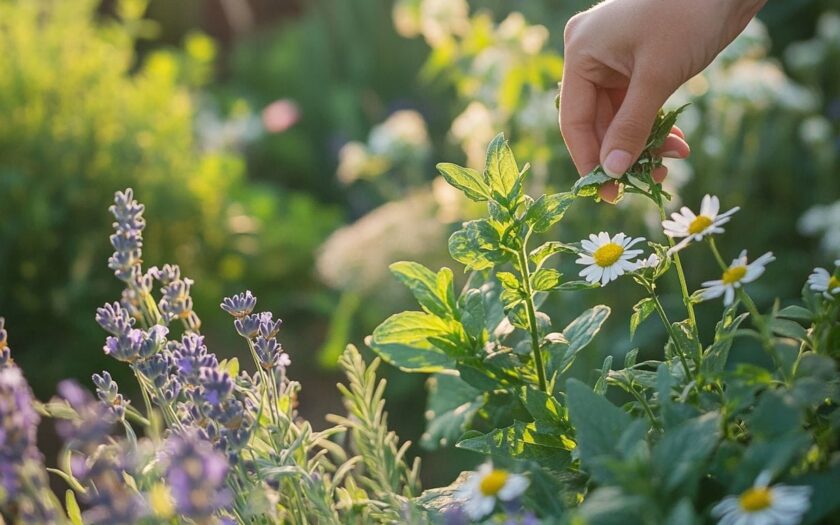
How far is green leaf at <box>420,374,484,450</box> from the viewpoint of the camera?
3.29ft

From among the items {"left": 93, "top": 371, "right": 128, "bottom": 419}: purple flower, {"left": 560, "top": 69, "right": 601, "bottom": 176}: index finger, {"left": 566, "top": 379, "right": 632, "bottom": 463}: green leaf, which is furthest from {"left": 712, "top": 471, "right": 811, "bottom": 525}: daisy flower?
{"left": 560, "top": 69, "right": 601, "bottom": 176}: index finger

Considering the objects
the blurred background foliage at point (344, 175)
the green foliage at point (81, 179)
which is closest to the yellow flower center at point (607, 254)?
the blurred background foliage at point (344, 175)

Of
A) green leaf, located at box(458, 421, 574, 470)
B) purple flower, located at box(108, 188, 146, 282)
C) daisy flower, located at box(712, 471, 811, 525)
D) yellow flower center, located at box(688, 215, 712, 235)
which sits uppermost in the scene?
purple flower, located at box(108, 188, 146, 282)

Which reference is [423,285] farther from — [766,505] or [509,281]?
[766,505]

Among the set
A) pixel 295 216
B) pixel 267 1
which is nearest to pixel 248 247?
pixel 295 216

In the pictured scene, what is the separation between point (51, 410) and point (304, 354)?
2243 mm

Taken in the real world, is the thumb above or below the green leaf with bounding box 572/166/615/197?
above

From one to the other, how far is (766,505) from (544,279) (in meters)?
0.33

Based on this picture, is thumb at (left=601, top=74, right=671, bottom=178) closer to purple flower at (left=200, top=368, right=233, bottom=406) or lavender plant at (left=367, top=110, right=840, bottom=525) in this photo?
lavender plant at (left=367, top=110, right=840, bottom=525)

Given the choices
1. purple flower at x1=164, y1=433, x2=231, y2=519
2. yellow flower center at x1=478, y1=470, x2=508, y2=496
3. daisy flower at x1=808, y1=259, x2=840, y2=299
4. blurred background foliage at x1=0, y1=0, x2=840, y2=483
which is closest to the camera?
purple flower at x1=164, y1=433, x2=231, y2=519

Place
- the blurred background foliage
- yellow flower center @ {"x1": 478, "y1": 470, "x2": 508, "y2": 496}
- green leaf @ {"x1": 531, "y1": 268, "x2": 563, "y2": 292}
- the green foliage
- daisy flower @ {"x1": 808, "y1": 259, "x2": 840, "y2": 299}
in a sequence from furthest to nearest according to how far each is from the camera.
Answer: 1. the green foliage
2. the blurred background foliage
3. green leaf @ {"x1": 531, "y1": 268, "x2": 563, "y2": 292}
4. daisy flower @ {"x1": 808, "y1": 259, "x2": 840, "y2": 299}
5. yellow flower center @ {"x1": 478, "y1": 470, "x2": 508, "y2": 496}

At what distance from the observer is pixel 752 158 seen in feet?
8.44

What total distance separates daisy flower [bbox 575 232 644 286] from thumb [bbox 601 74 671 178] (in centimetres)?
7

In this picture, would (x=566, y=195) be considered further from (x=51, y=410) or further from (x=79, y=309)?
(x=79, y=309)
